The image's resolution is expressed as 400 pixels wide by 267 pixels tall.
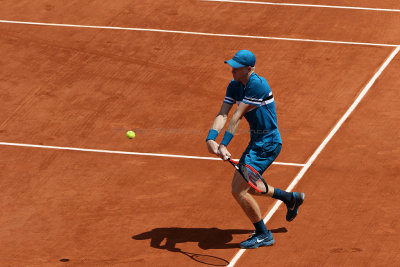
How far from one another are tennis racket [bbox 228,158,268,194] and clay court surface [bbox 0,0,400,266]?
0.82 meters

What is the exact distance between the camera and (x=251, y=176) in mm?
10828

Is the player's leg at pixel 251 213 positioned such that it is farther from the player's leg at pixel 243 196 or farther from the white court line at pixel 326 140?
the white court line at pixel 326 140

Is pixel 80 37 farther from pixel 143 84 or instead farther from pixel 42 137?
pixel 42 137

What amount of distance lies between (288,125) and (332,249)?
3856 millimetres

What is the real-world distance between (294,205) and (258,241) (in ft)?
2.43

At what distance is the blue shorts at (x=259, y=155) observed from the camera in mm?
10992

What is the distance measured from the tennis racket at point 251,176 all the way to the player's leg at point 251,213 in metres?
0.11

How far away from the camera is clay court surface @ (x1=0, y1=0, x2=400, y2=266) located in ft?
37.1

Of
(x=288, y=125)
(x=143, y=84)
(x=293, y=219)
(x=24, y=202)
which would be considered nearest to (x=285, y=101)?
(x=288, y=125)

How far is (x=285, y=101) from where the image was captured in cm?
1531

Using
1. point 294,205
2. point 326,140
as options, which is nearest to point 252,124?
point 294,205

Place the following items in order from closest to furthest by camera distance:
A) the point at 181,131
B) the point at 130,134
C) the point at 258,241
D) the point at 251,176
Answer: the point at 251,176, the point at 258,241, the point at 130,134, the point at 181,131

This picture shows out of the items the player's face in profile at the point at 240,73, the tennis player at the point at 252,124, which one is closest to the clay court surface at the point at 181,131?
the tennis player at the point at 252,124

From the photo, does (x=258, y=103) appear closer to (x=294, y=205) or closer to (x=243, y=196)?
(x=243, y=196)
